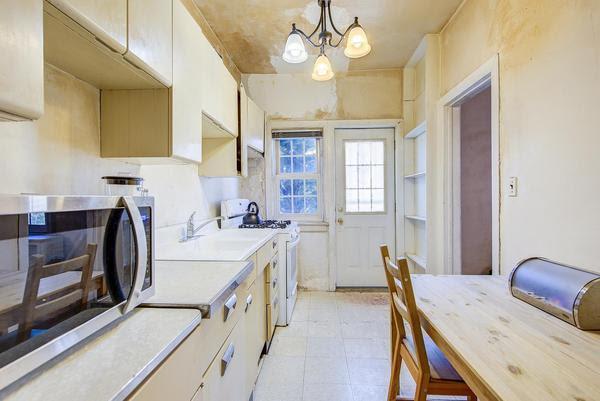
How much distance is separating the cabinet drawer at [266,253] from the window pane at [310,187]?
128 centimetres

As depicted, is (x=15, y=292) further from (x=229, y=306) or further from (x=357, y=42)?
(x=357, y=42)

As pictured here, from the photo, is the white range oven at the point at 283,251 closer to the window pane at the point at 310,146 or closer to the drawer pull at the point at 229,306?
the window pane at the point at 310,146

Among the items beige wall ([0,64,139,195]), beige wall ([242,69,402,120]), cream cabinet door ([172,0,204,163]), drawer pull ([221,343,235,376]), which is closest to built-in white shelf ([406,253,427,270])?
beige wall ([242,69,402,120])

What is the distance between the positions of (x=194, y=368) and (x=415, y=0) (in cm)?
271

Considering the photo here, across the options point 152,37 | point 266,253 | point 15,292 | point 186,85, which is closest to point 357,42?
point 186,85

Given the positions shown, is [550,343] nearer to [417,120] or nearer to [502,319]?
[502,319]

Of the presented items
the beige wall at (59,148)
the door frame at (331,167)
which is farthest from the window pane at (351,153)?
the beige wall at (59,148)

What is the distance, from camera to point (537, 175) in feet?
4.98

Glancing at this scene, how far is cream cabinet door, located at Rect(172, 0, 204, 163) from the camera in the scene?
1.26 meters

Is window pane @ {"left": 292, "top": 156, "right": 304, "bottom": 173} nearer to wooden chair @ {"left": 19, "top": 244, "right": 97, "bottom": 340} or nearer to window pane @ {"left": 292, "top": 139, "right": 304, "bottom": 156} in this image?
window pane @ {"left": 292, "top": 139, "right": 304, "bottom": 156}

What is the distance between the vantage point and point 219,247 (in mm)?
1930

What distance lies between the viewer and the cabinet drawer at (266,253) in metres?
1.81

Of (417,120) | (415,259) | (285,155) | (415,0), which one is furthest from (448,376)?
(285,155)

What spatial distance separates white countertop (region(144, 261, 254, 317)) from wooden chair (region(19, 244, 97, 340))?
22 centimetres
